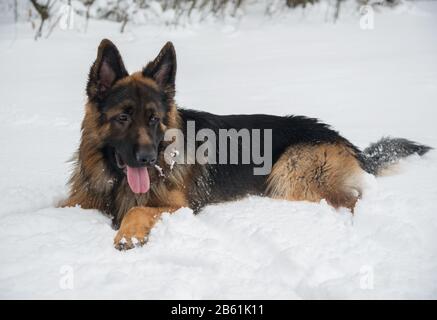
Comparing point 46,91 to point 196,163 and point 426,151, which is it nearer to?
point 196,163

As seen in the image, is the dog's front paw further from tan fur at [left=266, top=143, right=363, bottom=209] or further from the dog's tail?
the dog's tail

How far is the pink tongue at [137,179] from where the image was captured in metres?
4.01

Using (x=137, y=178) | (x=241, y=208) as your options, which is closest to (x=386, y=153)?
(x=241, y=208)

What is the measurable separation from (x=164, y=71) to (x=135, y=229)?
4.97ft

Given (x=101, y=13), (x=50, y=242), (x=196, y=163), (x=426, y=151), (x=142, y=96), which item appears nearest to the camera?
(x=50, y=242)

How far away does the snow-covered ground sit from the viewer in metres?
2.95

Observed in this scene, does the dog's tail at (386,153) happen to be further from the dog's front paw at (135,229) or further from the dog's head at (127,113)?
the dog's front paw at (135,229)

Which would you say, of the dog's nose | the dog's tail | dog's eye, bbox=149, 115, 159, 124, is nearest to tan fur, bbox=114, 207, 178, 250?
the dog's nose

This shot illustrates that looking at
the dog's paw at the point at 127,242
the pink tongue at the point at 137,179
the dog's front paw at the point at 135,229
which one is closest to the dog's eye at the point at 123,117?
the pink tongue at the point at 137,179

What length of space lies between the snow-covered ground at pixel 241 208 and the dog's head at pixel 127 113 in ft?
1.72

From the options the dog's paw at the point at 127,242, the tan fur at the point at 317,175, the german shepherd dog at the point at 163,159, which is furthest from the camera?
the tan fur at the point at 317,175
